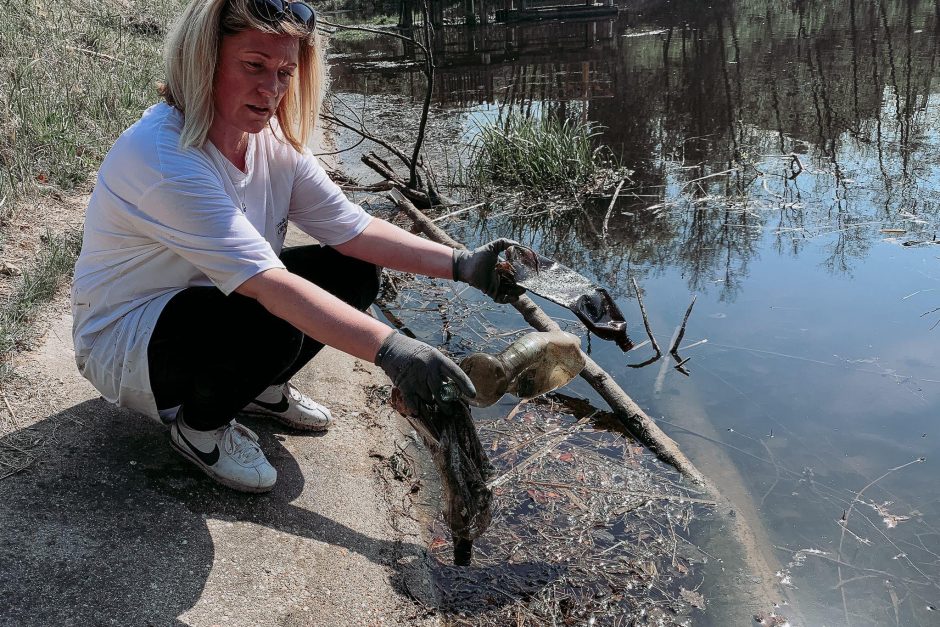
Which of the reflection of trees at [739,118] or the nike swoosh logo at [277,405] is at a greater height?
the reflection of trees at [739,118]

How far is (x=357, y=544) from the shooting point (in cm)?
260

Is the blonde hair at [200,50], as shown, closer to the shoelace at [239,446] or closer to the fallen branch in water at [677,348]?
the shoelace at [239,446]

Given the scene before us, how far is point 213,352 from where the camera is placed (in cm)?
240

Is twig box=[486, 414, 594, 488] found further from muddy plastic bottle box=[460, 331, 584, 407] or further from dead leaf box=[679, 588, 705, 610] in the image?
dead leaf box=[679, 588, 705, 610]

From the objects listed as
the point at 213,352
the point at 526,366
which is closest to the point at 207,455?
the point at 213,352

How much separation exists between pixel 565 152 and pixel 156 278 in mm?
4725

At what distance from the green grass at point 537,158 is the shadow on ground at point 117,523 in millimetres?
4260

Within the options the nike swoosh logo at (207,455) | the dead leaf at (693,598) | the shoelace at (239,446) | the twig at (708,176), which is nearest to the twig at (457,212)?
the twig at (708,176)

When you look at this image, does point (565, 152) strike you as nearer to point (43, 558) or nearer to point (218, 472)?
point (218, 472)

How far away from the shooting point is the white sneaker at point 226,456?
2562 millimetres

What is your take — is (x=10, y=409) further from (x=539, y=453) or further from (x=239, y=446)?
(x=539, y=453)

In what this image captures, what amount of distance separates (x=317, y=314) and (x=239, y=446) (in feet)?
2.46

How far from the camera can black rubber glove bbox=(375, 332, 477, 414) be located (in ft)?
6.58

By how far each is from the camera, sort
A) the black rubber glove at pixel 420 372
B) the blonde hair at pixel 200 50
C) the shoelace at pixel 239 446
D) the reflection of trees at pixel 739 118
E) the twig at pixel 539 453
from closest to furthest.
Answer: the black rubber glove at pixel 420 372 → the blonde hair at pixel 200 50 → the shoelace at pixel 239 446 → the twig at pixel 539 453 → the reflection of trees at pixel 739 118
